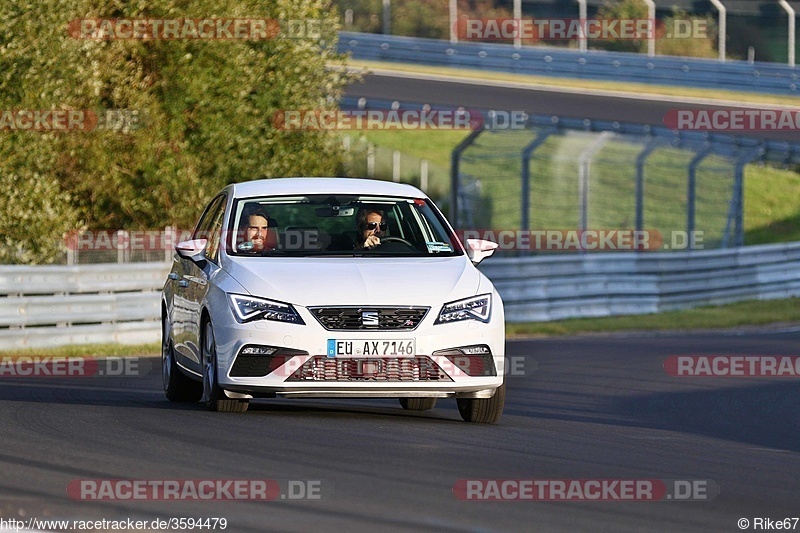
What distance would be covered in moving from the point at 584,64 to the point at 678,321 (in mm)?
17569

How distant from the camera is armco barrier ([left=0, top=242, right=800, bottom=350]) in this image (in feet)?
58.9

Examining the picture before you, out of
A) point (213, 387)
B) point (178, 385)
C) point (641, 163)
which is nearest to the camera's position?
point (213, 387)

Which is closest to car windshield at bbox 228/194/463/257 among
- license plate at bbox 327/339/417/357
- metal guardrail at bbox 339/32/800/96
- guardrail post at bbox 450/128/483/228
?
license plate at bbox 327/339/417/357

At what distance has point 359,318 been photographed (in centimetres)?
975

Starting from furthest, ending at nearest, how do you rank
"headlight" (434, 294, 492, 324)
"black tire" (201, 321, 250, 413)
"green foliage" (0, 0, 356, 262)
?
"green foliage" (0, 0, 356, 262)
"black tire" (201, 321, 250, 413)
"headlight" (434, 294, 492, 324)

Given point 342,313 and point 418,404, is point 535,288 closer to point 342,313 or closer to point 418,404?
point 418,404

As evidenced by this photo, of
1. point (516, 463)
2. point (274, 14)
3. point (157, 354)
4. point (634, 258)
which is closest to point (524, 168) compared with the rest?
point (634, 258)

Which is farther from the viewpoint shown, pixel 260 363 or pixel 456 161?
pixel 456 161

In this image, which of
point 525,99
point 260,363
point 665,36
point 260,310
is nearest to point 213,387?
point 260,363

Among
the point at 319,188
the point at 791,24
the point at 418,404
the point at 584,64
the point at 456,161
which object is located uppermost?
the point at 319,188

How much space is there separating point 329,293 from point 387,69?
3451 cm

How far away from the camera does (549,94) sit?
3847cm

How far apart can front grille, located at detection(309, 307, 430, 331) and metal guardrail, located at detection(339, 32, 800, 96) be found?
1059 inches

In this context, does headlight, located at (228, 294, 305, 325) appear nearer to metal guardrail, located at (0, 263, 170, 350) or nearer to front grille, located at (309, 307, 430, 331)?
front grille, located at (309, 307, 430, 331)
